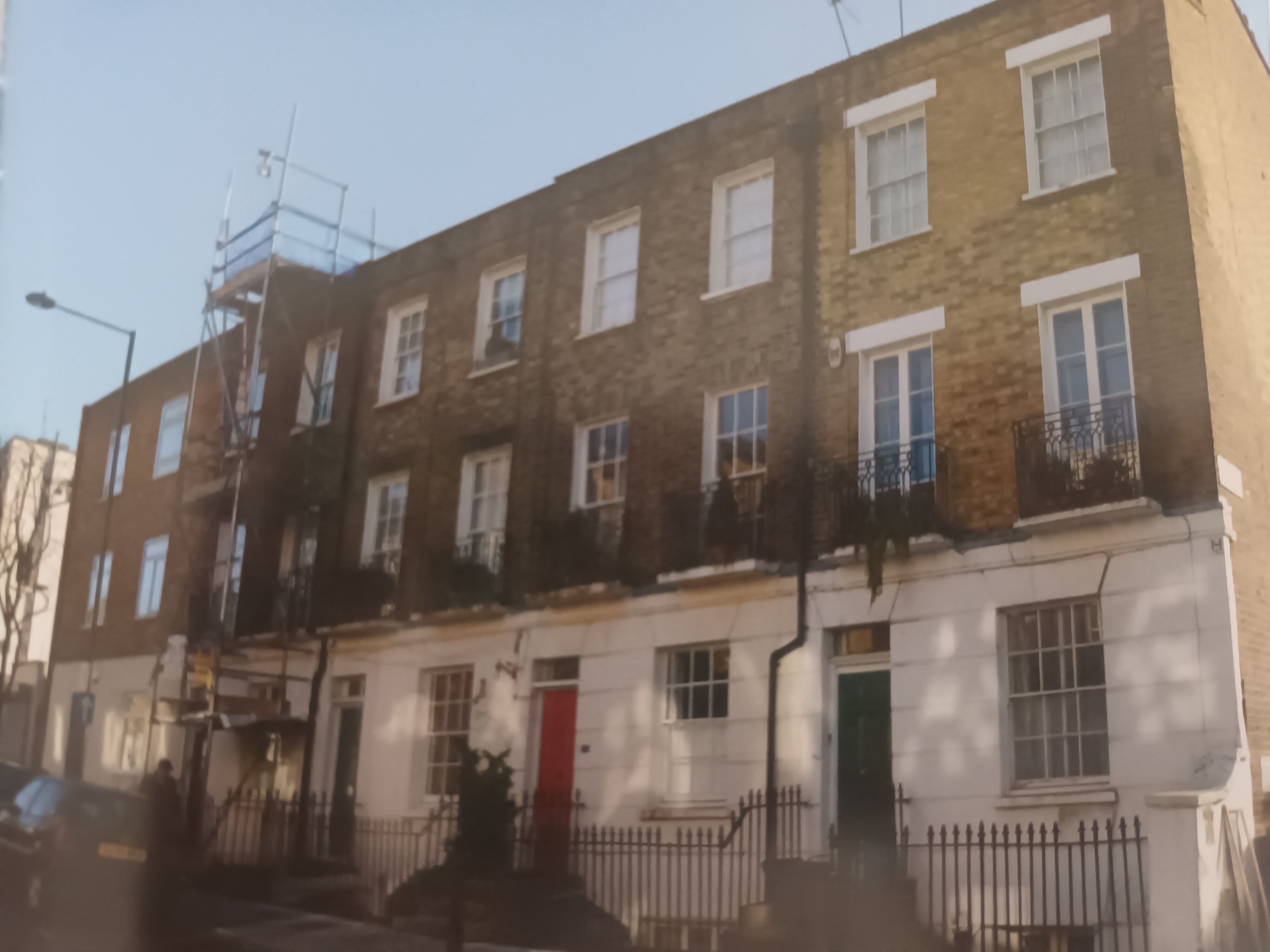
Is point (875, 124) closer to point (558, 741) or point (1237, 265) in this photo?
point (1237, 265)

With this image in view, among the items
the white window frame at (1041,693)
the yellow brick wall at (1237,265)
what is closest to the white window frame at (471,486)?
the white window frame at (1041,693)

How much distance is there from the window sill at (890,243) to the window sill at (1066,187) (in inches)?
40.6

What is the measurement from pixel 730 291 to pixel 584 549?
338 centimetres

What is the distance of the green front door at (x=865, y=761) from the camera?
10.8 metres

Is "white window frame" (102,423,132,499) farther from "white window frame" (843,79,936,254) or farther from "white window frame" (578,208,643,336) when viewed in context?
"white window frame" (843,79,936,254)

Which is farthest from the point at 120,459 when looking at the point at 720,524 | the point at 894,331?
the point at 894,331

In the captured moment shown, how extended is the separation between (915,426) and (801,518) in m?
1.44

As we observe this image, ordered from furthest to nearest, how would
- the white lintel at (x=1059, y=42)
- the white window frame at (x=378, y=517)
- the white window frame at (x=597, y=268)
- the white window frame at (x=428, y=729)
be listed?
1. the white window frame at (x=378, y=517)
2. the white window frame at (x=597, y=268)
3. the white window frame at (x=428, y=729)
4. the white lintel at (x=1059, y=42)

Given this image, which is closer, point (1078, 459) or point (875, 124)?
point (1078, 459)

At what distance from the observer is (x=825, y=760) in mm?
11180

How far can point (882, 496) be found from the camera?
1131cm

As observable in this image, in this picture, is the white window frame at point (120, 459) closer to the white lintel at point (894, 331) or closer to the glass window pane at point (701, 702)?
the glass window pane at point (701, 702)

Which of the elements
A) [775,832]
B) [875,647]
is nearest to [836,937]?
[775,832]

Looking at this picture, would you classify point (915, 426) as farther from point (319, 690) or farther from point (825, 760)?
point (319, 690)
